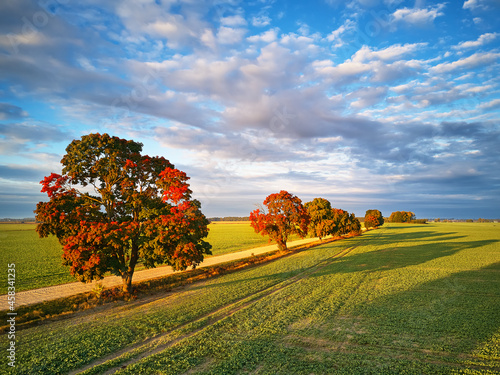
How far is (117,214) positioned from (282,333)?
39.4 ft

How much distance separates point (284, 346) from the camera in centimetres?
923

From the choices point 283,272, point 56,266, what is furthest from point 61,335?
point 56,266

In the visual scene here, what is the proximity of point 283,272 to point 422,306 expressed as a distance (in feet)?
36.4

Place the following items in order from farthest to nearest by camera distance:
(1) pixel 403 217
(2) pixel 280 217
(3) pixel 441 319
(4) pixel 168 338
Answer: (1) pixel 403 217
(2) pixel 280 217
(3) pixel 441 319
(4) pixel 168 338

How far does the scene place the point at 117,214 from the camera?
54.0ft

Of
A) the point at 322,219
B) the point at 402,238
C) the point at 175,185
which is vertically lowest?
the point at 402,238

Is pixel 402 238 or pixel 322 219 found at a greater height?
pixel 322 219

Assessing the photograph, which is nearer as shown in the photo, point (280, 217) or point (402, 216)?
point (280, 217)

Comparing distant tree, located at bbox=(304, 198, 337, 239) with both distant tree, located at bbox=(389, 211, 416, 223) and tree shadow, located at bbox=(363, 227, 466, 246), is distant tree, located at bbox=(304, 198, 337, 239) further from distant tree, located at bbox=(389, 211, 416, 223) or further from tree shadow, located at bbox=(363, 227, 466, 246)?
distant tree, located at bbox=(389, 211, 416, 223)

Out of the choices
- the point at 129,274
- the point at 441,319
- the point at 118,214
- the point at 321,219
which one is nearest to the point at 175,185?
the point at 118,214

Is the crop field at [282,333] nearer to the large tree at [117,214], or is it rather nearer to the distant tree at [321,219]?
the large tree at [117,214]

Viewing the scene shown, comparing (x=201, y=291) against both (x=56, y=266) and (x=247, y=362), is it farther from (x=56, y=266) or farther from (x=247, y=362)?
(x=56, y=266)

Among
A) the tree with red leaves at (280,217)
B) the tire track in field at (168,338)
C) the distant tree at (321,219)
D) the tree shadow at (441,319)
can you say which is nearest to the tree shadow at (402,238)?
the distant tree at (321,219)

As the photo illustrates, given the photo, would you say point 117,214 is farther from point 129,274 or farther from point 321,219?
point 321,219
